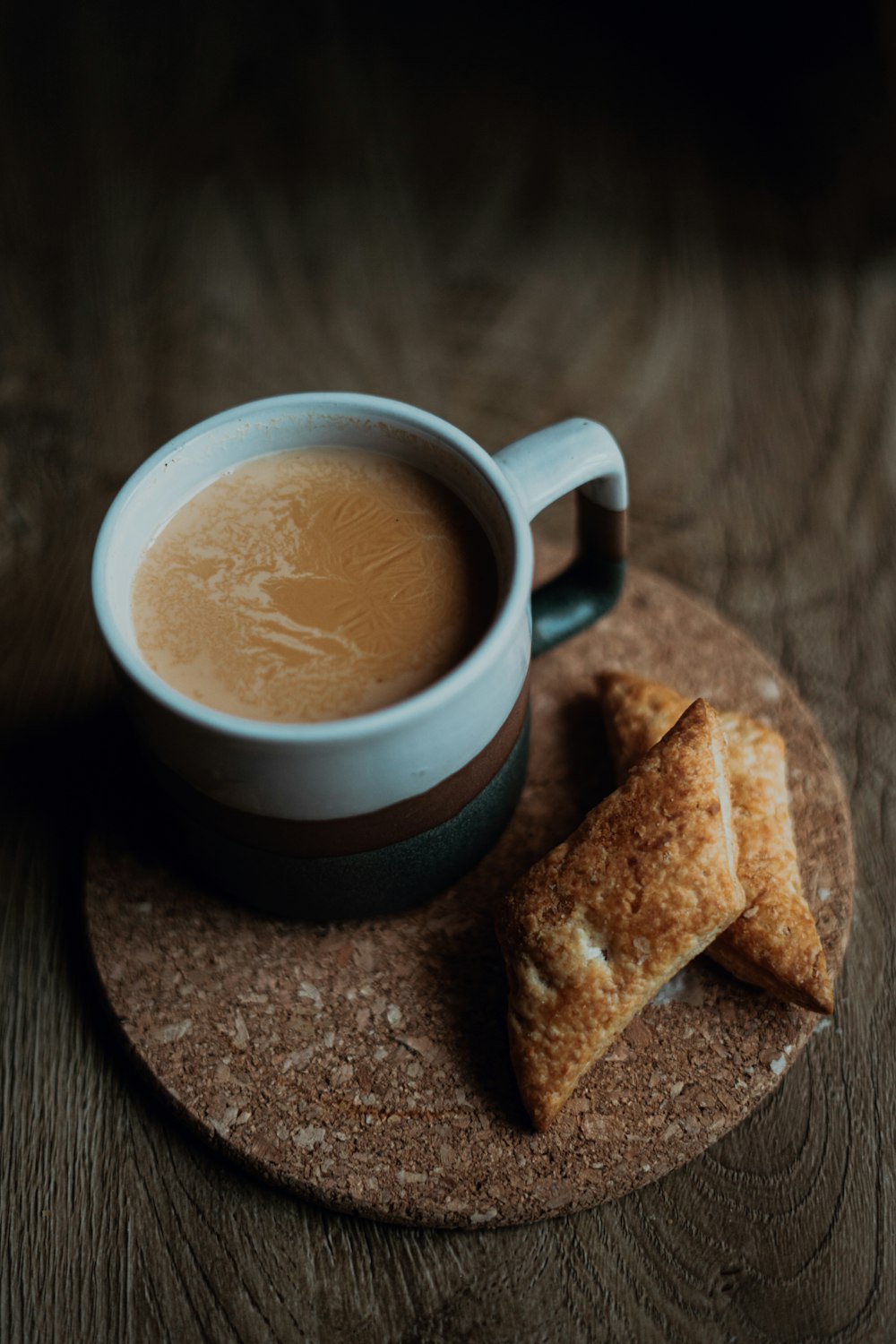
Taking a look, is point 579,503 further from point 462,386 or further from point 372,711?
point 462,386

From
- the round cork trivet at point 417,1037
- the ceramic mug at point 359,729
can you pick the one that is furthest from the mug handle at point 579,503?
the round cork trivet at point 417,1037

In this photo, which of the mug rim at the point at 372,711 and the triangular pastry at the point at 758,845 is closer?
the mug rim at the point at 372,711

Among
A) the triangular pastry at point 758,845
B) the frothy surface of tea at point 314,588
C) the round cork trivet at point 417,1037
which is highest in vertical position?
the frothy surface of tea at point 314,588

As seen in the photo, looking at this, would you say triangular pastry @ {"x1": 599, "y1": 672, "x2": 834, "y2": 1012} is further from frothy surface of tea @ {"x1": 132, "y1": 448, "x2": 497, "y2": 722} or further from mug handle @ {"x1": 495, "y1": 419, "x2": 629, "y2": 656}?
frothy surface of tea @ {"x1": 132, "y1": 448, "x2": 497, "y2": 722}

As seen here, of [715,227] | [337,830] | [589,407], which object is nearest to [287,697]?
[337,830]

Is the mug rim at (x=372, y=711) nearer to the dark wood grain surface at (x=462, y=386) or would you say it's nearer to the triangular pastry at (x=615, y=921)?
the triangular pastry at (x=615, y=921)

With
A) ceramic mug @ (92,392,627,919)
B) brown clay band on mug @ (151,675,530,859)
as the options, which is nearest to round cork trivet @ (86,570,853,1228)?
ceramic mug @ (92,392,627,919)

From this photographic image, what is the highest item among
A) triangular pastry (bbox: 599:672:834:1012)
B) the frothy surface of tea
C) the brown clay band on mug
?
the frothy surface of tea
